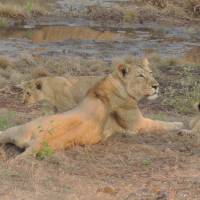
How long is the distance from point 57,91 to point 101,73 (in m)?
4.69

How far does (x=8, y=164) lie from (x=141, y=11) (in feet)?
64.3

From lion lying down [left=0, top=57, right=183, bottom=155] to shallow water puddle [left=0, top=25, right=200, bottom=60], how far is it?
9.45 meters

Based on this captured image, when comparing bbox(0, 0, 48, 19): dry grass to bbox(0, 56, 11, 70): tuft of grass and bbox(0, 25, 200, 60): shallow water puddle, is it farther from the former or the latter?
bbox(0, 56, 11, 70): tuft of grass

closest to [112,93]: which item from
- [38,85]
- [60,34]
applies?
[38,85]

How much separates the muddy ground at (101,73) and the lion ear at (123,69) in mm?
603

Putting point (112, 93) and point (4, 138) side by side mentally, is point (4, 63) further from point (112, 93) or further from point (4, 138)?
point (4, 138)

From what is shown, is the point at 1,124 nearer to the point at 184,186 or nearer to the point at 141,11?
the point at 184,186

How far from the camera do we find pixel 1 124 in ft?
23.9

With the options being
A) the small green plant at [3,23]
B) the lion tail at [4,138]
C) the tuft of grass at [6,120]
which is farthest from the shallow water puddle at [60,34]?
the lion tail at [4,138]

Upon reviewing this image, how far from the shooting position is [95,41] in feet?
64.1

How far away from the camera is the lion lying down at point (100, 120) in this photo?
6277 mm

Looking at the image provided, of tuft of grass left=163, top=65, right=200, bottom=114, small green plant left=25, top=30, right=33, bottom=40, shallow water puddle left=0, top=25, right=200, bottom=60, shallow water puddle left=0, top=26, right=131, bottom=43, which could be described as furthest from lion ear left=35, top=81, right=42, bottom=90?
small green plant left=25, top=30, right=33, bottom=40

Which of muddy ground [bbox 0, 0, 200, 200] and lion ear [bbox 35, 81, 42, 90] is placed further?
lion ear [bbox 35, 81, 42, 90]

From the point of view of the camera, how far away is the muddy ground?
17.3ft
